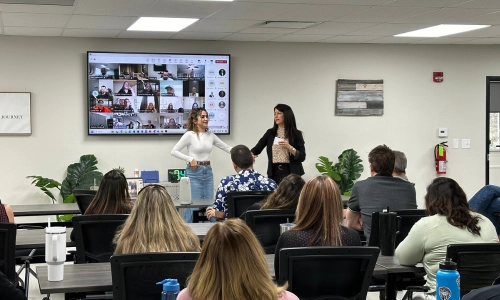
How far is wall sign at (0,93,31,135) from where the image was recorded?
8875 millimetres

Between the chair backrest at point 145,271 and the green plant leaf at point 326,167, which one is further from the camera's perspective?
the green plant leaf at point 326,167

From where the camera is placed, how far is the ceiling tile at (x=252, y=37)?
891 cm

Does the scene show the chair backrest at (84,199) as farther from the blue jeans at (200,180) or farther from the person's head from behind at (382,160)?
the blue jeans at (200,180)

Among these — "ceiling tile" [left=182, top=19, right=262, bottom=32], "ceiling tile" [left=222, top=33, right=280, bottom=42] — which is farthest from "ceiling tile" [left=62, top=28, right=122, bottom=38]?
"ceiling tile" [left=222, top=33, right=280, bottom=42]

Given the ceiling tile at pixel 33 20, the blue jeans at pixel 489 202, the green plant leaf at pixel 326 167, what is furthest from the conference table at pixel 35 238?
the green plant leaf at pixel 326 167

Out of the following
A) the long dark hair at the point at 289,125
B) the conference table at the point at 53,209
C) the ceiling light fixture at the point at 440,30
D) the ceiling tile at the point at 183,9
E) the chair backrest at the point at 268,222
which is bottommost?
the conference table at the point at 53,209

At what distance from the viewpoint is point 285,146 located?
26.7ft

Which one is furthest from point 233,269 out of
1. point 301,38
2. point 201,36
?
point 301,38

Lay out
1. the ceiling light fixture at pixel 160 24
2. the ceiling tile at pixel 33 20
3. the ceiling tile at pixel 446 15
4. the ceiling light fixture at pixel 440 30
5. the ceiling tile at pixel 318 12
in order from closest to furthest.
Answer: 1. the ceiling tile at pixel 318 12
2. the ceiling tile at pixel 446 15
3. the ceiling tile at pixel 33 20
4. the ceiling light fixture at pixel 160 24
5. the ceiling light fixture at pixel 440 30

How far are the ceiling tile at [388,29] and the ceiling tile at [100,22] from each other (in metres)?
2.83

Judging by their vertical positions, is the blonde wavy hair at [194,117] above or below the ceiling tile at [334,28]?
below

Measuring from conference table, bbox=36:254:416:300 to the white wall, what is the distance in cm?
569

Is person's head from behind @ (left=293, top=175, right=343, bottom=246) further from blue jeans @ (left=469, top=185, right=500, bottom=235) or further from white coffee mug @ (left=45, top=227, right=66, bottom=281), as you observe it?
blue jeans @ (left=469, top=185, right=500, bottom=235)

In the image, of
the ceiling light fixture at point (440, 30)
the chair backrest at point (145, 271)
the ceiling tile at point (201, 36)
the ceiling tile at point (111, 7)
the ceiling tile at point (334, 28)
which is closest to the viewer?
the chair backrest at point (145, 271)
